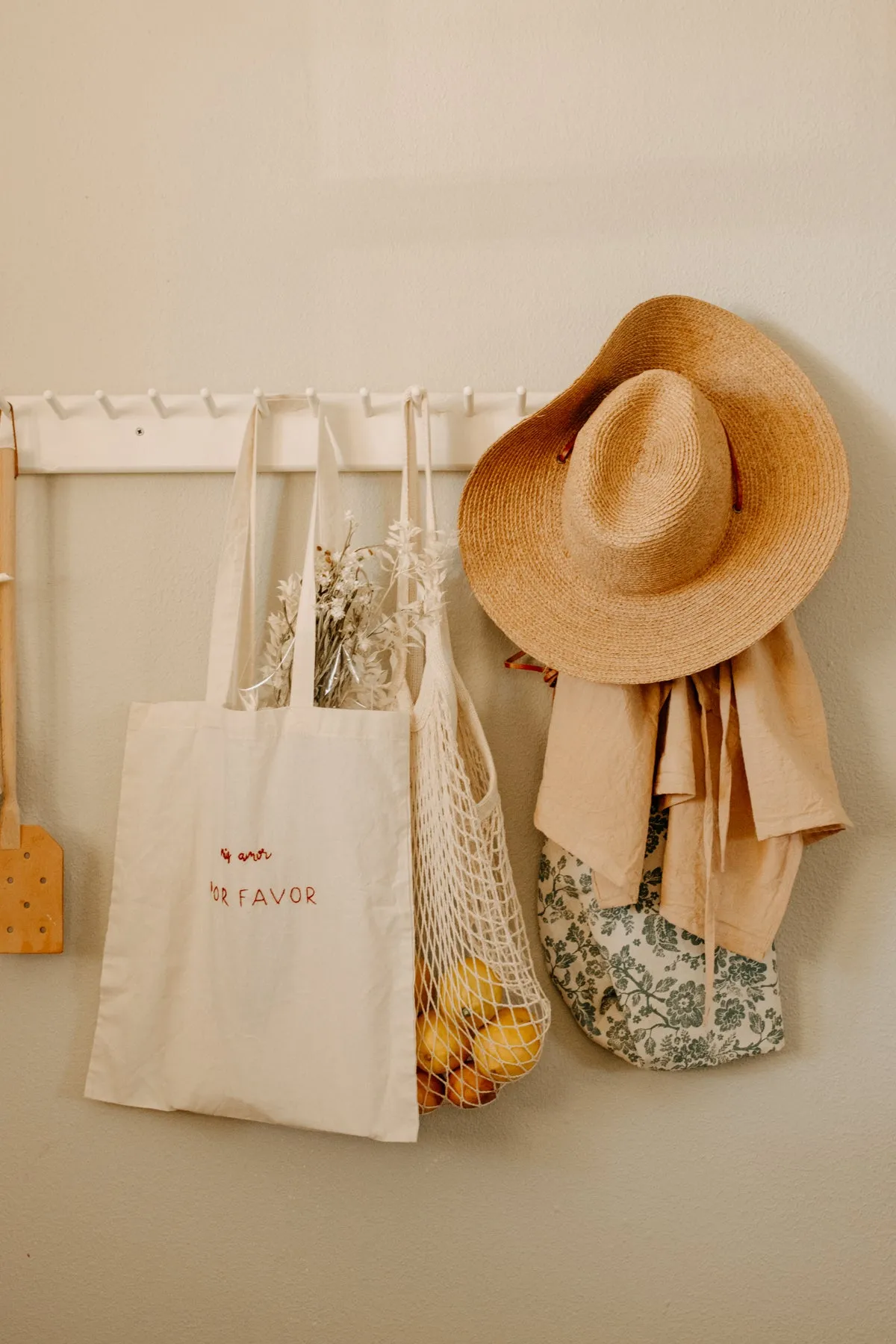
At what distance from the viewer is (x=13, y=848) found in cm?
102

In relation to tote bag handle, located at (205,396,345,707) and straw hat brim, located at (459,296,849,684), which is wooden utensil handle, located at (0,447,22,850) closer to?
tote bag handle, located at (205,396,345,707)

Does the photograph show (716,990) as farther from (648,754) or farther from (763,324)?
(763,324)

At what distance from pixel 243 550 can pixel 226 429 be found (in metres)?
0.15

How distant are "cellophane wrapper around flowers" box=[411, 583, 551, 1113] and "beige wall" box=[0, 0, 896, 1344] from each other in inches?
5.5

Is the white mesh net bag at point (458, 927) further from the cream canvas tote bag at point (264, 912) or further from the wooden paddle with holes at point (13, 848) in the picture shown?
the wooden paddle with holes at point (13, 848)

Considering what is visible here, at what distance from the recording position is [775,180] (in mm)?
1022

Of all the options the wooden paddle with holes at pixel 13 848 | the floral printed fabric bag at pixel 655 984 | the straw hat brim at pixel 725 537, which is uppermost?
the straw hat brim at pixel 725 537

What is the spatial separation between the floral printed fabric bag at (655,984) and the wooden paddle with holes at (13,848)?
0.60m

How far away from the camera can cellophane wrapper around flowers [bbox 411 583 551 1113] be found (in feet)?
2.82

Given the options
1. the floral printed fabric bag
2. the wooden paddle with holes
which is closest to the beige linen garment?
the floral printed fabric bag

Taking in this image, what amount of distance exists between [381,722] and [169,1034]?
16.8 inches

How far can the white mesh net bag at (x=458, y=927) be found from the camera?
0.86 m

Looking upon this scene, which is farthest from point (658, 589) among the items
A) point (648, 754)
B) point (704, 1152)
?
point (704, 1152)

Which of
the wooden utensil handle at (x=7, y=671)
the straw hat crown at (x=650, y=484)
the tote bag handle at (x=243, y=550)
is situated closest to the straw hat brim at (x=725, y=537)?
the straw hat crown at (x=650, y=484)
